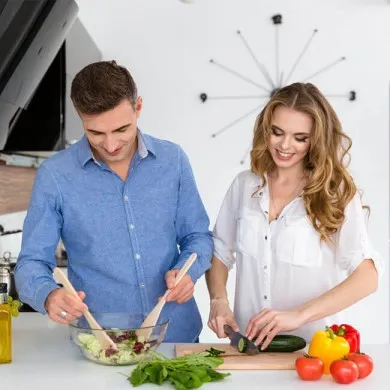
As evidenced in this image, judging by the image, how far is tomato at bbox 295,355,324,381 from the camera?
148 centimetres

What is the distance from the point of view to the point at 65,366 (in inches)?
62.4

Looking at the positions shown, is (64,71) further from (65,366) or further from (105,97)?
(65,366)

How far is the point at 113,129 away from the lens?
1660 millimetres

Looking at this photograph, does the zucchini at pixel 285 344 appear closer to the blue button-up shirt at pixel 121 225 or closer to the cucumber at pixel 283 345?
the cucumber at pixel 283 345

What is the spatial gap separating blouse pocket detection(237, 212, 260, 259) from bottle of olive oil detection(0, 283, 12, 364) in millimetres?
696

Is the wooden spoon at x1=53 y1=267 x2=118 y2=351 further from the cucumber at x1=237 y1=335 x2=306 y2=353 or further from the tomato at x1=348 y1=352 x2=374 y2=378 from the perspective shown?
the tomato at x1=348 y1=352 x2=374 y2=378

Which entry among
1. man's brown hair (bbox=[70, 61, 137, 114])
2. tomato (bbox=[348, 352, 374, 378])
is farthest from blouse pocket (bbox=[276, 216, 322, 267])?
man's brown hair (bbox=[70, 61, 137, 114])

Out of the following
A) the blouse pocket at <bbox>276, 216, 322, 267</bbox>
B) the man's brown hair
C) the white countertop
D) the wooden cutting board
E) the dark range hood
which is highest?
the dark range hood

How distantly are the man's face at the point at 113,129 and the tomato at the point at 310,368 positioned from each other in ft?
2.24

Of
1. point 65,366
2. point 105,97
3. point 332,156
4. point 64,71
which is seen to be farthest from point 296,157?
point 64,71

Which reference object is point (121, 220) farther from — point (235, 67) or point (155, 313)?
point (235, 67)

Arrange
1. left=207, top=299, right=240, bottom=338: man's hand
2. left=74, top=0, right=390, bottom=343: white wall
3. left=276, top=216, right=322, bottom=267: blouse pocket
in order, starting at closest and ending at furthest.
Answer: left=207, top=299, right=240, bottom=338: man's hand < left=276, top=216, right=322, bottom=267: blouse pocket < left=74, top=0, right=390, bottom=343: white wall

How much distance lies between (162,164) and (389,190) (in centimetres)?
301

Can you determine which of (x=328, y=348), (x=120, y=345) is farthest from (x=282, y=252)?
(x=120, y=345)
